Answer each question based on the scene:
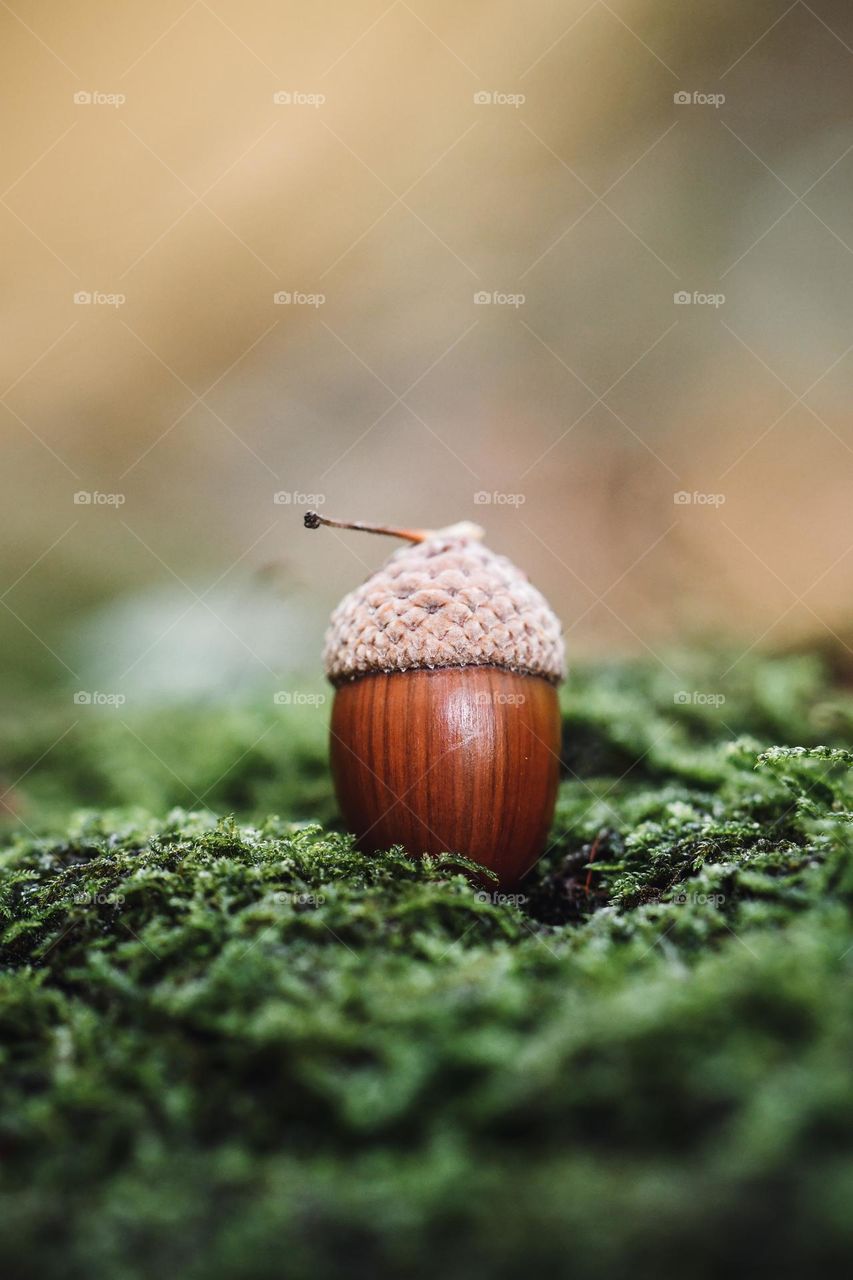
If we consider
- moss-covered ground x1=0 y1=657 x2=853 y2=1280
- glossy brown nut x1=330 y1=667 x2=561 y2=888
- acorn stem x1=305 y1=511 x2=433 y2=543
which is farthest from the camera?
Answer: acorn stem x1=305 y1=511 x2=433 y2=543

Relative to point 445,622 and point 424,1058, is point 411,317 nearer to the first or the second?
point 445,622

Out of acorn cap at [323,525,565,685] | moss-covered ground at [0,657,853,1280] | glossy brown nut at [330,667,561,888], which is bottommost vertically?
moss-covered ground at [0,657,853,1280]

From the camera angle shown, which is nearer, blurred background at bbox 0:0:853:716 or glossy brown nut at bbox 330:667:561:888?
glossy brown nut at bbox 330:667:561:888

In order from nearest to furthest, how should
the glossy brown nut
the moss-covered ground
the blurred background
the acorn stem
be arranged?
the moss-covered ground
the glossy brown nut
the acorn stem
the blurred background

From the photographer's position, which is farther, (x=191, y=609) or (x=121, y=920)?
(x=191, y=609)

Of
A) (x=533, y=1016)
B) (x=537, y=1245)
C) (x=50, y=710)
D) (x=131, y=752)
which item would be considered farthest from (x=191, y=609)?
(x=537, y=1245)

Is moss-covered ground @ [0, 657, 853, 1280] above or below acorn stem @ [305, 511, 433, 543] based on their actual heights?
below

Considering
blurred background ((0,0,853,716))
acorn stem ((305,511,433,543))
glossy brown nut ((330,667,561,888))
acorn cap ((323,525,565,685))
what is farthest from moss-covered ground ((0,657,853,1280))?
blurred background ((0,0,853,716))

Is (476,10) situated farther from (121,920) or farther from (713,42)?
(121,920)

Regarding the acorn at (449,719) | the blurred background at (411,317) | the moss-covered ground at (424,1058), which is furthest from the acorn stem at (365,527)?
the blurred background at (411,317)

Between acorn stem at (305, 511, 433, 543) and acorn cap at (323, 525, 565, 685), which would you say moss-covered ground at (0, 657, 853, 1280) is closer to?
acorn cap at (323, 525, 565, 685)
